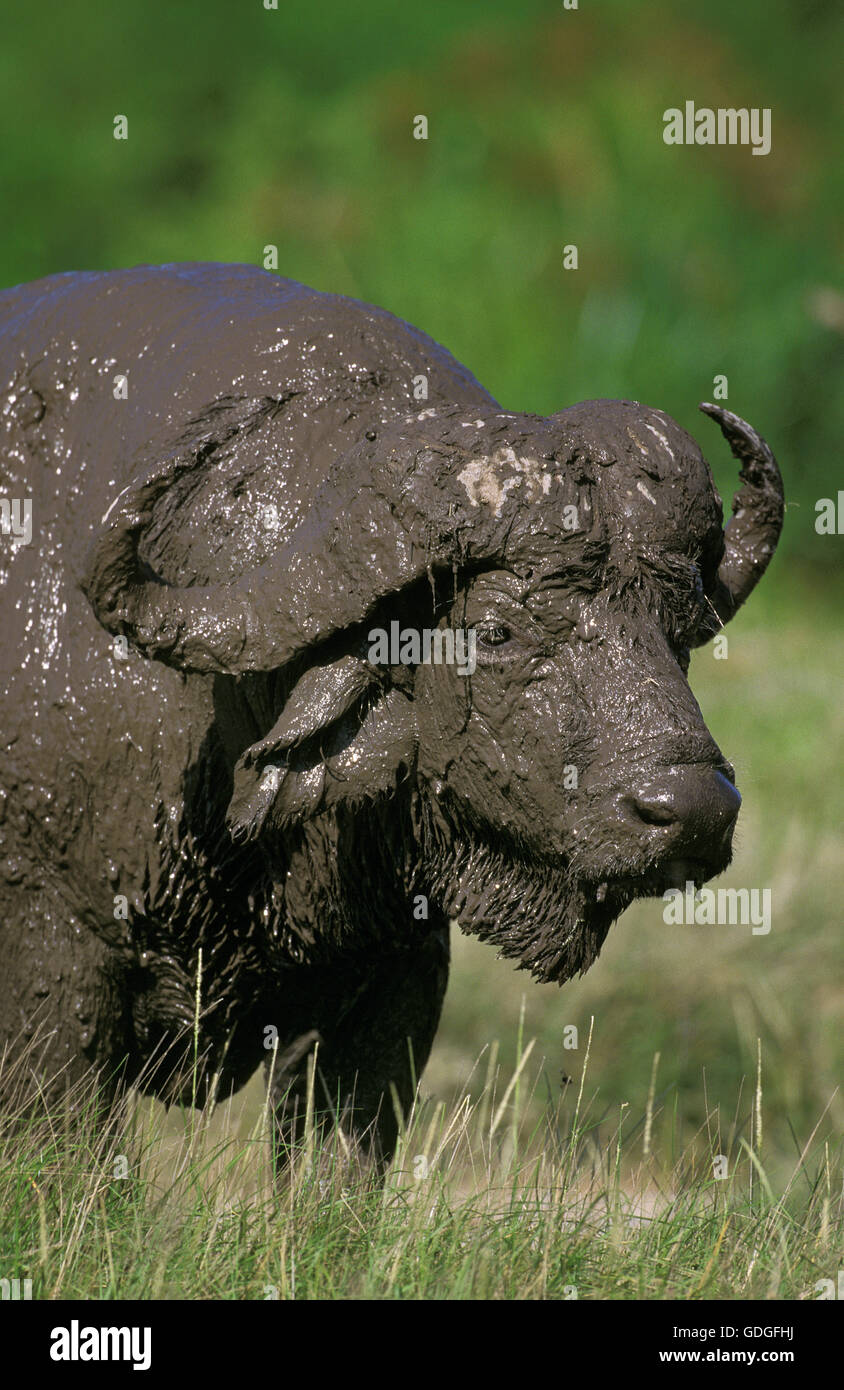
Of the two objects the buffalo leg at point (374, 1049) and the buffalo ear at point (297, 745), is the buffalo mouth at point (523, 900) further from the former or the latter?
the buffalo leg at point (374, 1049)

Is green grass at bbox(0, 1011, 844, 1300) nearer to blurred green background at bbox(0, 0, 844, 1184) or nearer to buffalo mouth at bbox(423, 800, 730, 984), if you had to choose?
buffalo mouth at bbox(423, 800, 730, 984)

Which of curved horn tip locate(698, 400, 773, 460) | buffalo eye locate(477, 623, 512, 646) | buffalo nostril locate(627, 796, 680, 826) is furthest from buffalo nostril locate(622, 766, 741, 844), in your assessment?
curved horn tip locate(698, 400, 773, 460)

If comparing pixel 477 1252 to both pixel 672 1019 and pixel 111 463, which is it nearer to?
pixel 111 463

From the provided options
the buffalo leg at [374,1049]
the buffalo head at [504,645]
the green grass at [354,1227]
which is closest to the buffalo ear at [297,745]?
the buffalo head at [504,645]

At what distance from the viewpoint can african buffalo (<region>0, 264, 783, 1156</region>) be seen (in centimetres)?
307

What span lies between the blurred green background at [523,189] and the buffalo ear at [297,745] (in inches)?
264

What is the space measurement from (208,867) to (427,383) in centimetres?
107

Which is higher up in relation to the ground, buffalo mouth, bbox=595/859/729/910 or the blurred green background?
the blurred green background

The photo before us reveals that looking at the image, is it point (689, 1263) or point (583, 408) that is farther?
point (689, 1263)

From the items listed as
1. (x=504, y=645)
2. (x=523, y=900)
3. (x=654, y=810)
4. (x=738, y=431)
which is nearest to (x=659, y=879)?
(x=654, y=810)

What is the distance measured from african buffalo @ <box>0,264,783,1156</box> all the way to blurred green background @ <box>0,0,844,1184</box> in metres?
6.20

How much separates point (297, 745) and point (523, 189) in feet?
41.1
